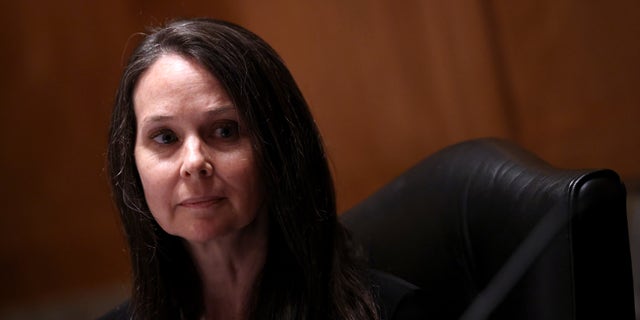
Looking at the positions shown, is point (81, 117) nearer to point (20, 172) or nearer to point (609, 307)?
point (20, 172)

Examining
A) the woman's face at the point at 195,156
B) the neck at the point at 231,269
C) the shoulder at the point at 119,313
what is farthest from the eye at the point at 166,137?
the shoulder at the point at 119,313

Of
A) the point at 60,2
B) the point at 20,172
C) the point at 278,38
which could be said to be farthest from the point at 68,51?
the point at 278,38

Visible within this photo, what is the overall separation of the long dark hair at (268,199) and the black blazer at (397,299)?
0.05ft

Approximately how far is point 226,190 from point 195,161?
0.05 m

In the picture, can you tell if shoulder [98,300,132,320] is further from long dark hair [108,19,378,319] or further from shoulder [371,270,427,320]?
shoulder [371,270,427,320]

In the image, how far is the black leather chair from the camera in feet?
2.69

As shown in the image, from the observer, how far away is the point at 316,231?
978 millimetres

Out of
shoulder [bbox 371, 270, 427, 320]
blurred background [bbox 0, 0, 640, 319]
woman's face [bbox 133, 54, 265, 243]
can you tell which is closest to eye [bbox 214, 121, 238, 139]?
woman's face [bbox 133, 54, 265, 243]

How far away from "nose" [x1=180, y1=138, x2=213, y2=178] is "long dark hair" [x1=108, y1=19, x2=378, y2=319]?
52 millimetres

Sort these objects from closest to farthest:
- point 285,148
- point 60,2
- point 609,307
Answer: point 609,307, point 285,148, point 60,2

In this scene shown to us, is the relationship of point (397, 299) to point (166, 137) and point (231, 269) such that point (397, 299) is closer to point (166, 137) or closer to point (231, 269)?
point (231, 269)

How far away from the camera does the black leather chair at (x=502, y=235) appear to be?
32.3 inches

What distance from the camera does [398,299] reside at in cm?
98

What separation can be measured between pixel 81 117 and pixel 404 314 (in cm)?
50
